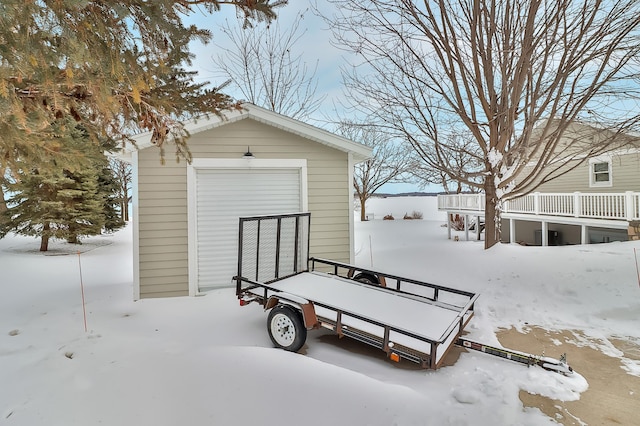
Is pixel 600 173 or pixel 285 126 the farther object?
pixel 600 173

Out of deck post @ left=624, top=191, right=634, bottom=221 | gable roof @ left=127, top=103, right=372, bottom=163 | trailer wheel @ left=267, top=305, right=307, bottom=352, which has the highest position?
gable roof @ left=127, top=103, right=372, bottom=163

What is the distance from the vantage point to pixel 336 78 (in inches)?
393

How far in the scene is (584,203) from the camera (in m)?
10.2

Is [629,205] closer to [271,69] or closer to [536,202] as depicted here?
[536,202]

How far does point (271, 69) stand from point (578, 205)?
1287 cm

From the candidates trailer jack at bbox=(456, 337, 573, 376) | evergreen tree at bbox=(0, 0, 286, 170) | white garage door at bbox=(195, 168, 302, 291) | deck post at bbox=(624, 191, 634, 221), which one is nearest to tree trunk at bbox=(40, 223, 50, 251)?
white garage door at bbox=(195, 168, 302, 291)

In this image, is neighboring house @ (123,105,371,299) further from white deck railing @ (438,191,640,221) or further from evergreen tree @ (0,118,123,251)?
white deck railing @ (438,191,640,221)

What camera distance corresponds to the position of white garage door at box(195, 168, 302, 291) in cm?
639

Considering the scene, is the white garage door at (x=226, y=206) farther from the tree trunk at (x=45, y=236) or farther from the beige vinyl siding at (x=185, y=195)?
the tree trunk at (x=45, y=236)

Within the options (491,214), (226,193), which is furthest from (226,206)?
(491,214)

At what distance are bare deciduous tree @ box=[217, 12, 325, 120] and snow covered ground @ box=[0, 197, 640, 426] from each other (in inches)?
406

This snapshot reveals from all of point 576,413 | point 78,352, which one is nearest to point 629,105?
point 576,413

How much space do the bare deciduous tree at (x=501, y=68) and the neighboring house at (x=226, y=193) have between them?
132 inches

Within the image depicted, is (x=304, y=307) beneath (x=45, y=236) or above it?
beneath
